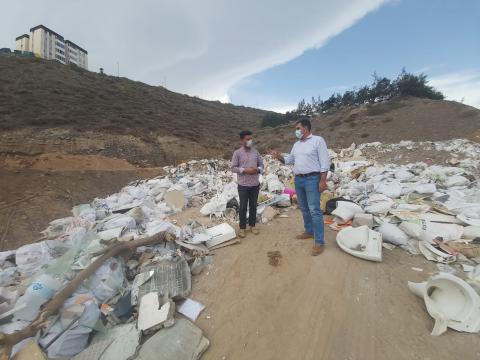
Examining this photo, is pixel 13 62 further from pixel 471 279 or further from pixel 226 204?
pixel 471 279

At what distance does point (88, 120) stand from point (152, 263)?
14.2m

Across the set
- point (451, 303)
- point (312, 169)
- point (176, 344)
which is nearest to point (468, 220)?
point (451, 303)

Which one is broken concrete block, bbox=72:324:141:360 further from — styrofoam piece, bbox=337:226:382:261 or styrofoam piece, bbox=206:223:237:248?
styrofoam piece, bbox=337:226:382:261

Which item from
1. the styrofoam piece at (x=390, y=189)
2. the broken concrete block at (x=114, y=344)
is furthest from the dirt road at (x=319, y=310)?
the styrofoam piece at (x=390, y=189)

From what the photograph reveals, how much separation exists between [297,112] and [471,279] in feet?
101

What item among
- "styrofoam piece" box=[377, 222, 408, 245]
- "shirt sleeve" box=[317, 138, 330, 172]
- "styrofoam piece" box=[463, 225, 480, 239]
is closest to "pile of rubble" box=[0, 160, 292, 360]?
"shirt sleeve" box=[317, 138, 330, 172]

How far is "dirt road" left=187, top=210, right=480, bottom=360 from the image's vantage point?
190 centimetres

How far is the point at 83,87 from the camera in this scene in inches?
725

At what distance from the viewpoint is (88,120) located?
14.1 m

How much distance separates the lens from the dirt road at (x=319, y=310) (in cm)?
190

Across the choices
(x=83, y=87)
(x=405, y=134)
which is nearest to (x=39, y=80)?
Answer: (x=83, y=87)

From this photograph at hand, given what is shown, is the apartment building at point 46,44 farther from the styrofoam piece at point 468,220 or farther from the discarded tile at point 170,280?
the styrofoam piece at point 468,220

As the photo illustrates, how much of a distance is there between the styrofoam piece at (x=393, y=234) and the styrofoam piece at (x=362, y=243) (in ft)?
0.93

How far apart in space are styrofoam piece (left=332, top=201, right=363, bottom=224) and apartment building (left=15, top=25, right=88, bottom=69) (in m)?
48.2
